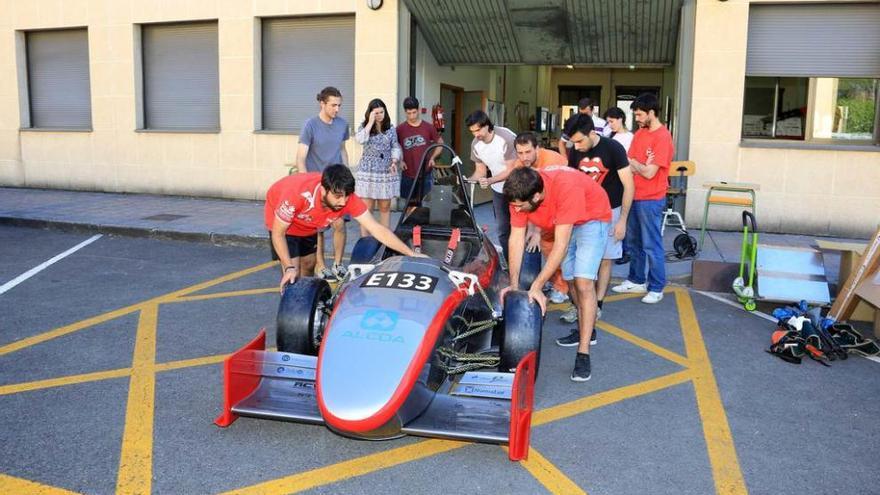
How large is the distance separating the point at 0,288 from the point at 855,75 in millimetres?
10194

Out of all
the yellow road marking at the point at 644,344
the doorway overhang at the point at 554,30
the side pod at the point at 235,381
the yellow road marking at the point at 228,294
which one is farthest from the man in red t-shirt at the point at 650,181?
the doorway overhang at the point at 554,30

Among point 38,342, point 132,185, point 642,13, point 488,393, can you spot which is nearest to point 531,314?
point 488,393

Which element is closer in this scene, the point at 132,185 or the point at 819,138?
the point at 819,138

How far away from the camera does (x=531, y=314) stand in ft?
14.0

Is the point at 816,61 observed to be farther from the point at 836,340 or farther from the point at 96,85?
the point at 96,85

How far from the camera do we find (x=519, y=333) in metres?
4.22

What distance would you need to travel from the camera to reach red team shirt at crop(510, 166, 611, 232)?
4523 mm

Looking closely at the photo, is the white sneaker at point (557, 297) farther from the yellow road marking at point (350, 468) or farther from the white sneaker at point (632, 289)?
the yellow road marking at point (350, 468)

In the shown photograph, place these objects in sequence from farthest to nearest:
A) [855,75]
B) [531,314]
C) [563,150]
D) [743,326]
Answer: [855,75], [563,150], [743,326], [531,314]

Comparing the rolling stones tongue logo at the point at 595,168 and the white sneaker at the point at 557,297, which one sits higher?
the rolling stones tongue logo at the point at 595,168

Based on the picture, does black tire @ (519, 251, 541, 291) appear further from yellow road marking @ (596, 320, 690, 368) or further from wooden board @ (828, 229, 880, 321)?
wooden board @ (828, 229, 880, 321)

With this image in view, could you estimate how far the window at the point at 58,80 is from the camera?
45.7 feet

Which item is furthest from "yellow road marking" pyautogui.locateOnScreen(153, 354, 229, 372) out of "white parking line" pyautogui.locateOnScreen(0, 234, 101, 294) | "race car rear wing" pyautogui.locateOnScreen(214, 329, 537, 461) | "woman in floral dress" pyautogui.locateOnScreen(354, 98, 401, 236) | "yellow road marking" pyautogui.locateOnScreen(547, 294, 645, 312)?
"woman in floral dress" pyautogui.locateOnScreen(354, 98, 401, 236)

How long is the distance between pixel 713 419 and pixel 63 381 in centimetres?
379
